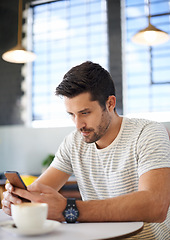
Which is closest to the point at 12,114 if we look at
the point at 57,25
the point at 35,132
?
the point at 35,132

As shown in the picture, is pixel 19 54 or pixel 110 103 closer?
pixel 110 103

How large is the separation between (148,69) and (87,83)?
3.44 meters

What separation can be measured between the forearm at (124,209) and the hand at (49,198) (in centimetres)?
6

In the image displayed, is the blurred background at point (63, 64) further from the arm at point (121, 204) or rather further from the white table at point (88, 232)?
the white table at point (88, 232)

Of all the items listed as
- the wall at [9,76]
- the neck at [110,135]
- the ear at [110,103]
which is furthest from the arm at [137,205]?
the wall at [9,76]

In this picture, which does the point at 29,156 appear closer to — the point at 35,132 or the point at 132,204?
the point at 35,132

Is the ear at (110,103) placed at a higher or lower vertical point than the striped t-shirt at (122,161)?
higher

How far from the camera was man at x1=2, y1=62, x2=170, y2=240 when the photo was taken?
1.08 meters

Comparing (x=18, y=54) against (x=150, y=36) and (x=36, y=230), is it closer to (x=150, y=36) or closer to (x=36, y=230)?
(x=150, y=36)

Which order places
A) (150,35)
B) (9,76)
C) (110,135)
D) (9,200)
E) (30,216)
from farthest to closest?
1. (9,76)
2. (150,35)
3. (110,135)
4. (9,200)
5. (30,216)

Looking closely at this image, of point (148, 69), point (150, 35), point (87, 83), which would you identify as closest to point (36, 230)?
point (87, 83)

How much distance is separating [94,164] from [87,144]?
122 millimetres

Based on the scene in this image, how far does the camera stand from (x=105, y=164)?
1473mm

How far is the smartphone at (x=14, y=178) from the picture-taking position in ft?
3.54
